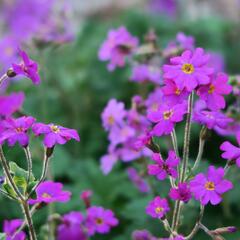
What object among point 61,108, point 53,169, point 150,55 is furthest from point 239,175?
point 61,108

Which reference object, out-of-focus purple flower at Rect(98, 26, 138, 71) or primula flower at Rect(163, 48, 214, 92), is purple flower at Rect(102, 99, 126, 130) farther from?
primula flower at Rect(163, 48, 214, 92)

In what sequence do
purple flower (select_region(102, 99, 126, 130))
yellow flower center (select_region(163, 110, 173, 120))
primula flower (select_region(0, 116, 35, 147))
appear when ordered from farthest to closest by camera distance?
purple flower (select_region(102, 99, 126, 130)) < yellow flower center (select_region(163, 110, 173, 120)) < primula flower (select_region(0, 116, 35, 147))

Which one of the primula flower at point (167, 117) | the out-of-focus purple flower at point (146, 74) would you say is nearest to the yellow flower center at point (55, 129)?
the primula flower at point (167, 117)

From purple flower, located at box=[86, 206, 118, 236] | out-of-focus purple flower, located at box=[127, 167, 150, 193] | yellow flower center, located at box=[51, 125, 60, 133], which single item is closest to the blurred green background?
out-of-focus purple flower, located at box=[127, 167, 150, 193]

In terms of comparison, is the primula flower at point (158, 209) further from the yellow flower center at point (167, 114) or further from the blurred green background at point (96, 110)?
the blurred green background at point (96, 110)

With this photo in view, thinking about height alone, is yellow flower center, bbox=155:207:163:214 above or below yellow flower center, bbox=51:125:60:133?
below
